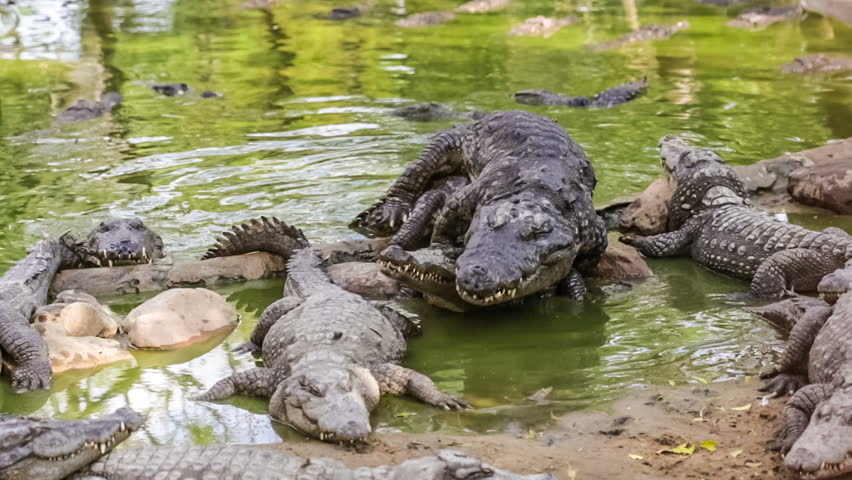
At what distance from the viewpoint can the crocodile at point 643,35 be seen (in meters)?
18.8

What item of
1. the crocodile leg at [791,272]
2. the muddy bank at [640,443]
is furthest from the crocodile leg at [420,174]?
the muddy bank at [640,443]

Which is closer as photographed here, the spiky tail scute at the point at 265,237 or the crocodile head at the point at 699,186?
the spiky tail scute at the point at 265,237

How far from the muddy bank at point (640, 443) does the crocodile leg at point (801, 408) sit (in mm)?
115

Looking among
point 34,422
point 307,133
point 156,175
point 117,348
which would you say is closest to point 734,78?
point 307,133

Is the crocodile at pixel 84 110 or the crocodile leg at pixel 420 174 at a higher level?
the crocodile leg at pixel 420 174

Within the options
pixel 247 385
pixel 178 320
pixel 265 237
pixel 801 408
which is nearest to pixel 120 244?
pixel 265 237

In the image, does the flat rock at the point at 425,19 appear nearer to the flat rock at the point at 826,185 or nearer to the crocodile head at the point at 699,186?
the flat rock at the point at 826,185

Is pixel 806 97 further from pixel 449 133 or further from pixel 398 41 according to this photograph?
pixel 398 41

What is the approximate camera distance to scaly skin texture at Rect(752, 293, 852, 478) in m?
4.09

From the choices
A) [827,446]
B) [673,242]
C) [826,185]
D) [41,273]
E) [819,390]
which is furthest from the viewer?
[826,185]

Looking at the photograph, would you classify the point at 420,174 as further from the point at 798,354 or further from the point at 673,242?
the point at 798,354

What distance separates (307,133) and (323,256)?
4704 mm

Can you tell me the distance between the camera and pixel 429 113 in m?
13.1

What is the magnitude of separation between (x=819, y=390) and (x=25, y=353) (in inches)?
166
